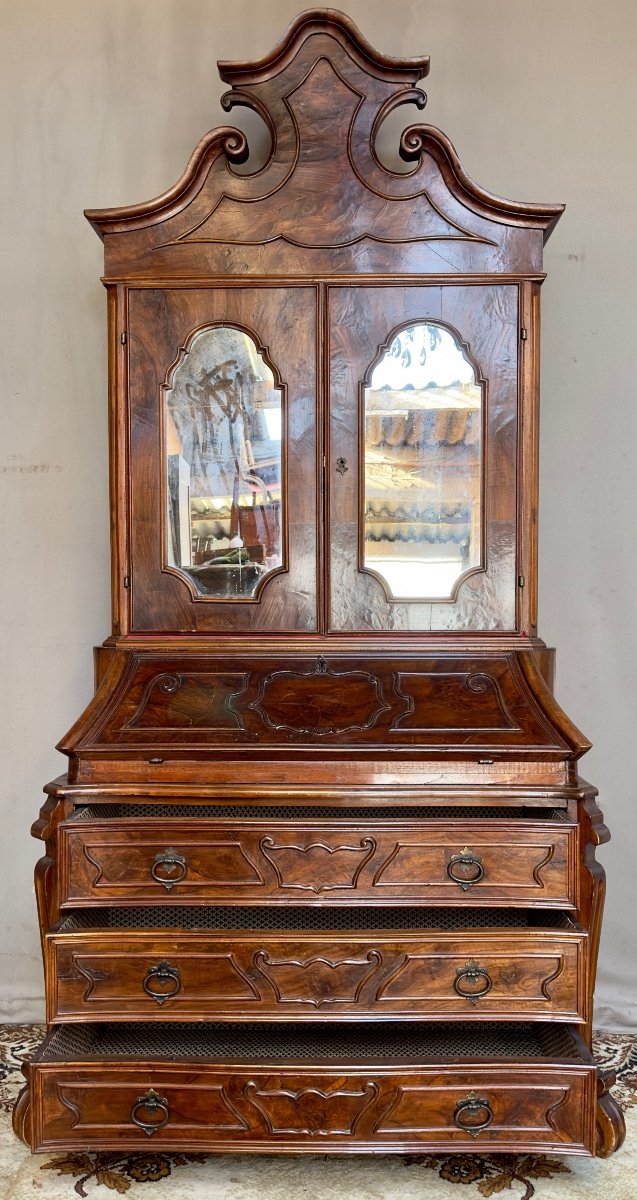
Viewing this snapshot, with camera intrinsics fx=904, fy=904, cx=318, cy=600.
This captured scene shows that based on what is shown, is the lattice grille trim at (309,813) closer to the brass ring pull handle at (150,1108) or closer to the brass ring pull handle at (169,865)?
the brass ring pull handle at (169,865)

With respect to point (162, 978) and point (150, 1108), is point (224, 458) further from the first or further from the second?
point (150, 1108)

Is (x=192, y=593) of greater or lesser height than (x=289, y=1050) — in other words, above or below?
above

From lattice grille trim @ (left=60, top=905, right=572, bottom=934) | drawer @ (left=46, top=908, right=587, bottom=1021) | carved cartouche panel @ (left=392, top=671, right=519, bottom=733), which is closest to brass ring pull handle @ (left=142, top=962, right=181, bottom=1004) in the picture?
drawer @ (left=46, top=908, right=587, bottom=1021)

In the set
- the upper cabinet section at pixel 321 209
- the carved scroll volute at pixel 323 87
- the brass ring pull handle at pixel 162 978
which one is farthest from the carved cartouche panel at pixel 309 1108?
the carved scroll volute at pixel 323 87

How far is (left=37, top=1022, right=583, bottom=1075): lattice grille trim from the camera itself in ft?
6.93

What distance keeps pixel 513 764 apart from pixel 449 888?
1.04 ft

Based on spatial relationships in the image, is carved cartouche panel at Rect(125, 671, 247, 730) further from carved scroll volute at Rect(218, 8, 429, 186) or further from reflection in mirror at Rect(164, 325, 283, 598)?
carved scroll volute at Rect(218, 8, 429, 186)

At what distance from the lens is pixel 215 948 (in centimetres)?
206

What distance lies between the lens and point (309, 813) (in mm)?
2213

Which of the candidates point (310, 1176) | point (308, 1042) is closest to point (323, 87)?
point (308, 1042)

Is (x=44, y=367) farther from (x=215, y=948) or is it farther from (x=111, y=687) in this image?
(x=215, y=948)

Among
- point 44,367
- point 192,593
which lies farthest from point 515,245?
point 44,367

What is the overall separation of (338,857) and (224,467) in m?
1.11

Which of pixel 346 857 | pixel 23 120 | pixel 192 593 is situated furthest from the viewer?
pixel 23 120
